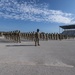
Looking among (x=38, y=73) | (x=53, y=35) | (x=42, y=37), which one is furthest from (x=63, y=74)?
(x=53, y=35)

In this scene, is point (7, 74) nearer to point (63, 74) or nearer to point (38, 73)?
point (38, 73)

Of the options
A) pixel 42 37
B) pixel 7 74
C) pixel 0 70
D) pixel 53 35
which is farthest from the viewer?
pixel 53 35

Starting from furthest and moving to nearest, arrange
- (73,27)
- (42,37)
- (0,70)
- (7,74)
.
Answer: (73,27)
(42,37)
(0,70)
(7,74)

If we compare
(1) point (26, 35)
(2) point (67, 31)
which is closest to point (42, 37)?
(1) point (26, 35)

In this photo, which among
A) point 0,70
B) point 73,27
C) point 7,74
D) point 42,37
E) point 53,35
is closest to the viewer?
point 7,74

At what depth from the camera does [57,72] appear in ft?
21.4

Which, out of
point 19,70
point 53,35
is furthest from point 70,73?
point 53,35

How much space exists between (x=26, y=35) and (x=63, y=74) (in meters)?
47.5

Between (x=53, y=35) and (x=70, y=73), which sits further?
(x=53, y=35)

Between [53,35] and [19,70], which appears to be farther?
[53,35]

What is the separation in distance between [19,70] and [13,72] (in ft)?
1.08

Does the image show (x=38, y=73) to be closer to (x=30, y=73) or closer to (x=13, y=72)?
(x=30, y=73)

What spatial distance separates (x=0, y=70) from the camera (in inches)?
267

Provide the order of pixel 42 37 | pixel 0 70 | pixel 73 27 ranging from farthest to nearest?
A: 1. pixel 73 27
2. pixel 42 37
3. pixel 0 70
